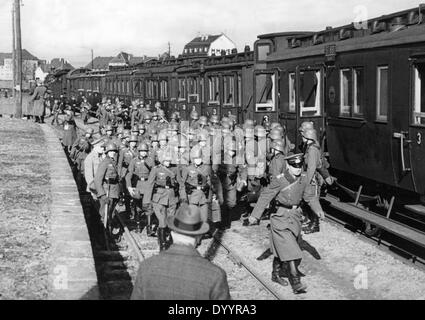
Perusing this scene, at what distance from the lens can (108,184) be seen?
10562 millimetres

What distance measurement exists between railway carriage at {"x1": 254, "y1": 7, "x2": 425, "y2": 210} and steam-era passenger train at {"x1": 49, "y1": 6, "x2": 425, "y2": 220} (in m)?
0.01

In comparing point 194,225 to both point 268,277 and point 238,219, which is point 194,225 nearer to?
point 268,277

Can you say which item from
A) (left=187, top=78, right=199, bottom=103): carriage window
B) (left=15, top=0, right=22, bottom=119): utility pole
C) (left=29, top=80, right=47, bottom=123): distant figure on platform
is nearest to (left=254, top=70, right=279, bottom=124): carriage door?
(left=187, top=78, right=199, bottom=103): carriage window

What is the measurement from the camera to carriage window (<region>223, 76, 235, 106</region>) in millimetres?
18312

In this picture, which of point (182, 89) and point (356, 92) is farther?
point (182, 89)

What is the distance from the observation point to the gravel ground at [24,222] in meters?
6.48

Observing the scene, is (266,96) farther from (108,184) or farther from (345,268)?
(345,268)

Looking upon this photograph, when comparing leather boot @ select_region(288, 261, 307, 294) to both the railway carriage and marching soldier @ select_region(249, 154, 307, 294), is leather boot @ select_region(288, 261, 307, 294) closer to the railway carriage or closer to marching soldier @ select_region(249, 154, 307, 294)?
marching soldier @ select_region(249, 154, 307, 294)

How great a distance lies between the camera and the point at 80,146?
48.3ft

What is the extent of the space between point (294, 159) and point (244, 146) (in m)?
4.27

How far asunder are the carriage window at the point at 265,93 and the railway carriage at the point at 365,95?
152 mm

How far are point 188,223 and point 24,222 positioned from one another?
5.69m

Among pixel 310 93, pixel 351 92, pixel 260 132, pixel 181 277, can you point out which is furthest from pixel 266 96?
pixel 181 277

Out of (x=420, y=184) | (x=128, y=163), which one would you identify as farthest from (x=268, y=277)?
(x=128, y=163)
